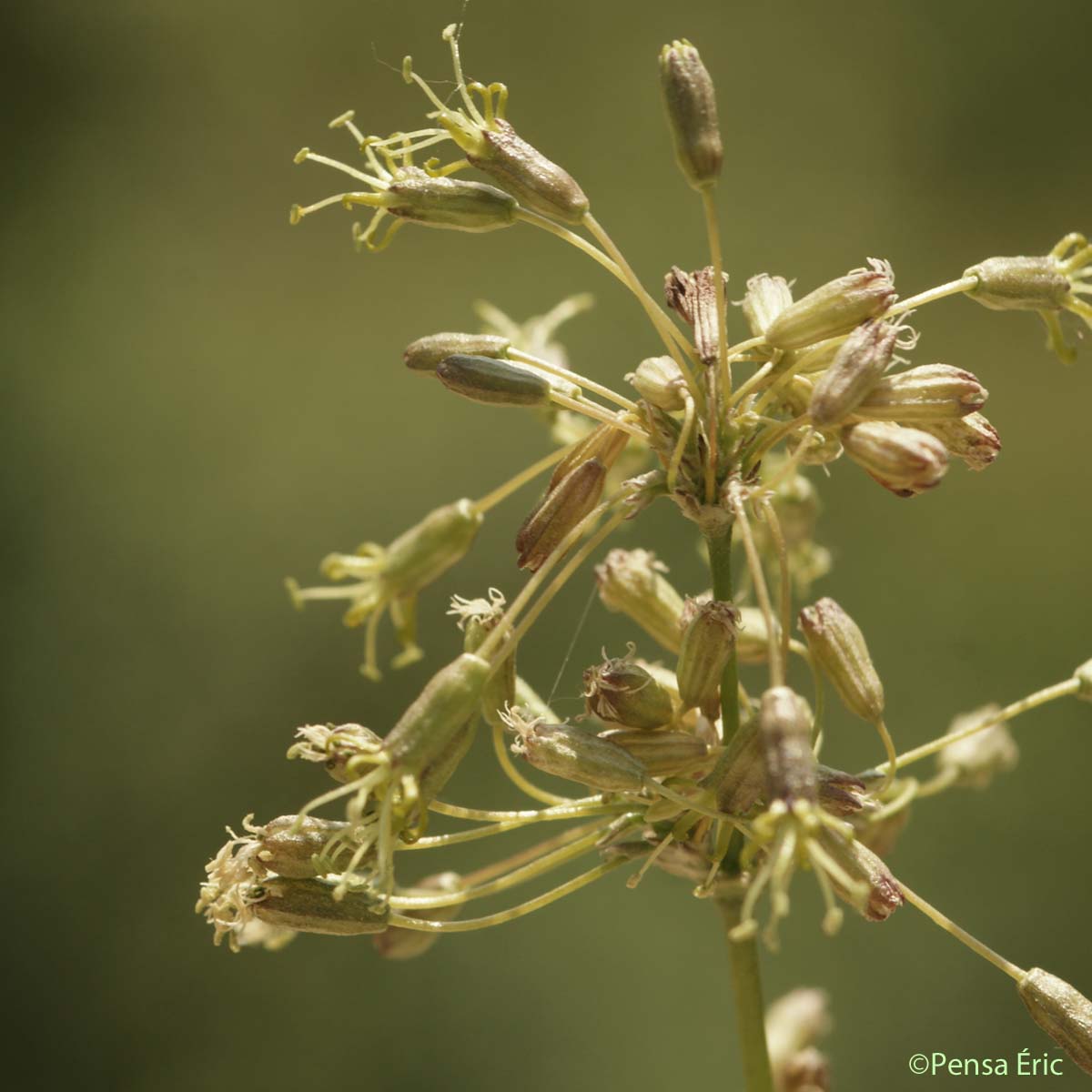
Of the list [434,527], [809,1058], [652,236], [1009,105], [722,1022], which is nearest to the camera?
[434,527]

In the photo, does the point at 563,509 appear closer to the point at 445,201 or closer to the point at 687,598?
the point at 687,598

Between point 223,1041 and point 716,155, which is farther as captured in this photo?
point 223,1041

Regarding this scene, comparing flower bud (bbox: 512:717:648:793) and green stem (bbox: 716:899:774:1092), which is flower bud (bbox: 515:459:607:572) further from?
green stem (bbox: 716:899:774:1092)

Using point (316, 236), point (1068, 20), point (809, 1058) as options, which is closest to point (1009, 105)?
point (1068, 20)

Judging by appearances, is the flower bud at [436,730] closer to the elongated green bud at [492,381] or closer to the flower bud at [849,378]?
the elongated green bud at [492,381]

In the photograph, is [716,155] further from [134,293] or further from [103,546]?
[134,293]

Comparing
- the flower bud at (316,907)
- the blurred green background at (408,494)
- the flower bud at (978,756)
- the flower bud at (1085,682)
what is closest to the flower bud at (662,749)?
the flower bud at (316,907)

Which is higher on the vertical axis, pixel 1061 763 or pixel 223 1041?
pixel 1061 763

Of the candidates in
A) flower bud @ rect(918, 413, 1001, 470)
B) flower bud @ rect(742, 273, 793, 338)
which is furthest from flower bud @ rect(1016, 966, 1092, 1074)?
flower bud @ rect(742, 273, 793, 338)
